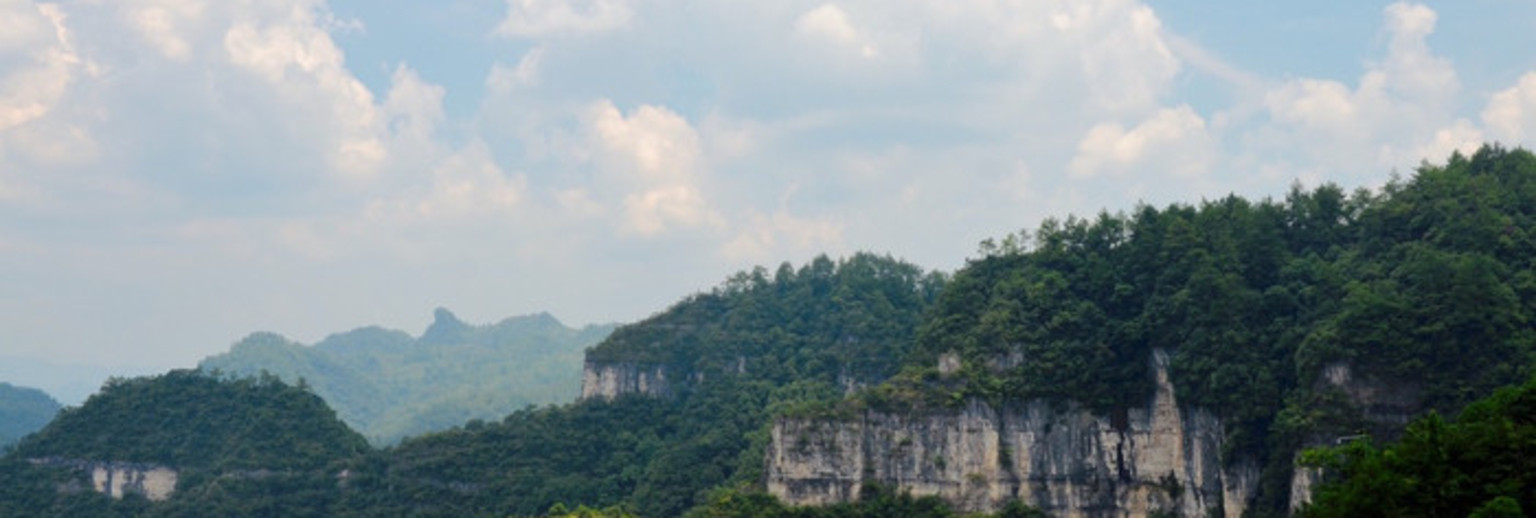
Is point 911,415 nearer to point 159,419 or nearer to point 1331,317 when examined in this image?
point 1331,317

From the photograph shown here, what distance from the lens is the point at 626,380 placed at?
308 ft

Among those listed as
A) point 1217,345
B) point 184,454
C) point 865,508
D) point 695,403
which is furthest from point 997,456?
point 184,454

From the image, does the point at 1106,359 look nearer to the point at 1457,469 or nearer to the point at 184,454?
the point at 1457,469

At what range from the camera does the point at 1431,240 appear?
188ft

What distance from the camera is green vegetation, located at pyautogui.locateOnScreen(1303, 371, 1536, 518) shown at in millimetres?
32938

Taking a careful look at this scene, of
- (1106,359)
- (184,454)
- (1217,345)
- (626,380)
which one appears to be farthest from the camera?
(184,454)

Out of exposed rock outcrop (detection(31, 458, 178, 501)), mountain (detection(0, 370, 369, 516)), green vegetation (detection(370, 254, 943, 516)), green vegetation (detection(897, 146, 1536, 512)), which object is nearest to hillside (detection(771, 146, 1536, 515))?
green vegetation (detection(897, 146, 1536, 512))

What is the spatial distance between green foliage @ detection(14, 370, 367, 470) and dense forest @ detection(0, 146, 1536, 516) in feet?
1.22

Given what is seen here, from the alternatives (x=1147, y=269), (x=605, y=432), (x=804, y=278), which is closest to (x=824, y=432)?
(x=1147, y=269)

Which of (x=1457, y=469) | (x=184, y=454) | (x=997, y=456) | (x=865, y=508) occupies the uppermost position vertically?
(x=184, y=454)

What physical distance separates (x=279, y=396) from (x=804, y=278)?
3101 cm

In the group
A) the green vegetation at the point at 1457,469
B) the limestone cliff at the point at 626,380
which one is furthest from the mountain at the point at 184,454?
the green vegetation at the point at 1457,469

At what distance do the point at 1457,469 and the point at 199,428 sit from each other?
259ft

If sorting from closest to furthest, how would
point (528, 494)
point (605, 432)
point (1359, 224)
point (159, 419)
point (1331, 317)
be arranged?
point (1331, 317)
point (1359, 224)
point (528, 494)
point (605, 432)
point (159, 419)
